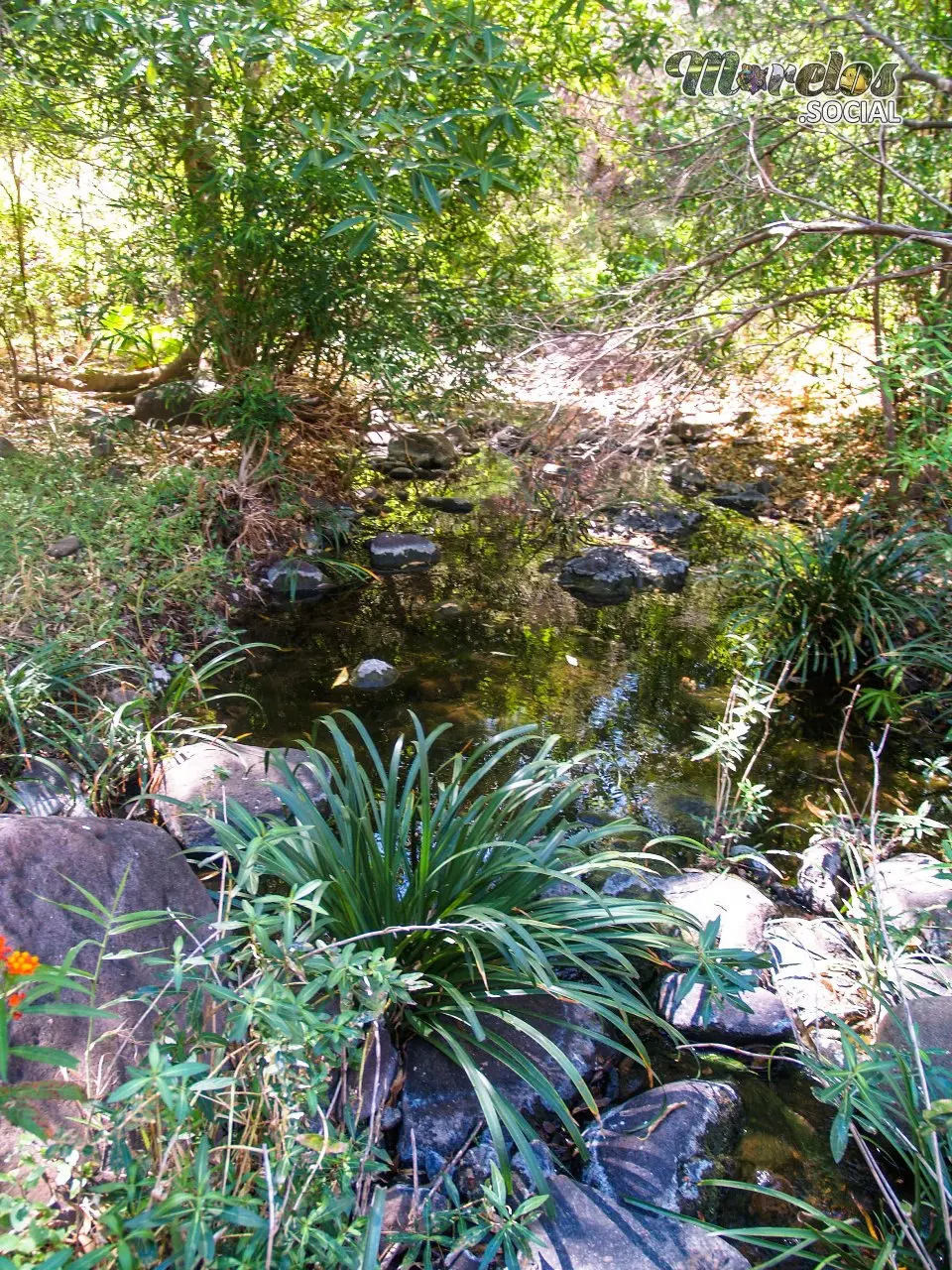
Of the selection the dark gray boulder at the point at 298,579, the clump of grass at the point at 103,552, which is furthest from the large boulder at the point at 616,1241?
the dark gray boulder at the point at 298,579

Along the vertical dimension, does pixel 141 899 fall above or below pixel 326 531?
below

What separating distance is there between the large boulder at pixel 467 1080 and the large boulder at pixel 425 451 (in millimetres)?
5297

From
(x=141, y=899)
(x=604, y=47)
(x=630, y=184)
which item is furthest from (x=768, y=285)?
(x=141, y=899)

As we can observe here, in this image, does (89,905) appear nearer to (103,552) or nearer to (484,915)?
(484,915)

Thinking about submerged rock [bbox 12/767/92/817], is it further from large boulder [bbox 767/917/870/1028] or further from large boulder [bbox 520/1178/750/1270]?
large boulder [bbox 767/917/870/1028]

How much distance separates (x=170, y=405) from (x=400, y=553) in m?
1.70

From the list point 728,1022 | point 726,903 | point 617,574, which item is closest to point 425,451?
point 617,574

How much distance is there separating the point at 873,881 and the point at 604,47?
15.0ft

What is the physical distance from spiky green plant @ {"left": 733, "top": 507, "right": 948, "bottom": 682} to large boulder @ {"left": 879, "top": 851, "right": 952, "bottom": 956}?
4.32ft

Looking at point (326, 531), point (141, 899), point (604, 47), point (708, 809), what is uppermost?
point (604, 47)

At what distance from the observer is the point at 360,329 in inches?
191

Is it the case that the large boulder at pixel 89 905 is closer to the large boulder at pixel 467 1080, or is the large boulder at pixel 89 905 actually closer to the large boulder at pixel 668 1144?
the large boulder at pixel 467 1080

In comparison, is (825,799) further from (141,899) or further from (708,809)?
(141,899)

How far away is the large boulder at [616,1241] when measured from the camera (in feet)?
5.31
